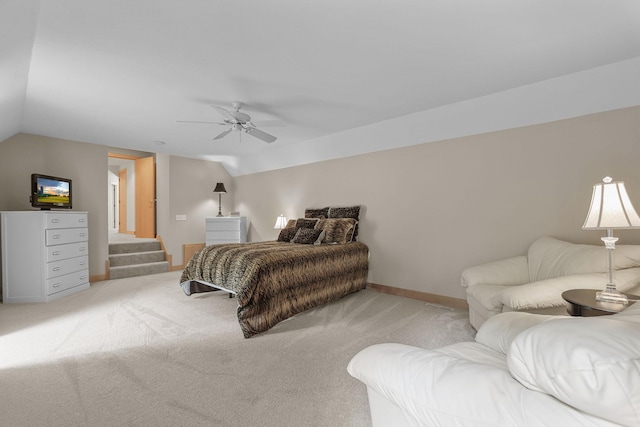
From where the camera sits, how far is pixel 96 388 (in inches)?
74.9

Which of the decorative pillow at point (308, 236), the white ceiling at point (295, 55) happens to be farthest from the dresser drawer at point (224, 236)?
the white ceiling at point (295, 55)

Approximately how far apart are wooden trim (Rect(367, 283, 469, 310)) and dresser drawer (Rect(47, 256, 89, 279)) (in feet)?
14.5

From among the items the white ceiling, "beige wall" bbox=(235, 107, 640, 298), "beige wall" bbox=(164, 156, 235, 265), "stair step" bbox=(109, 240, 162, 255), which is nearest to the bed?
"beige wall" bbox=(235, 107, 640, 298)

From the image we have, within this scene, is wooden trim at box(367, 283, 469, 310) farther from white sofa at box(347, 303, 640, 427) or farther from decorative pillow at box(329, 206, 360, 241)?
white sofa at box(347, 303, 640, 427)

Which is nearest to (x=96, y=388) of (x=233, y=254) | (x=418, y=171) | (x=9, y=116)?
(x=233, y=254)

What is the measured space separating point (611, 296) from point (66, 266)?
598 centimetres

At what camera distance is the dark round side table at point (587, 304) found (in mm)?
1625

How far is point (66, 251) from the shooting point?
4172mm

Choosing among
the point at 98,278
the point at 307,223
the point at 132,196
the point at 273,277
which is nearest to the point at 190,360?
the point at 273,277

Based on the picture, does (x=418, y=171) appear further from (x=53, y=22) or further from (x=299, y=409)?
(x=53, y=22)

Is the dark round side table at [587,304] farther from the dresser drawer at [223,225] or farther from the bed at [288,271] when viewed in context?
the dresser drawer at [223,225]

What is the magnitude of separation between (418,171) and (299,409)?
3.14 meters

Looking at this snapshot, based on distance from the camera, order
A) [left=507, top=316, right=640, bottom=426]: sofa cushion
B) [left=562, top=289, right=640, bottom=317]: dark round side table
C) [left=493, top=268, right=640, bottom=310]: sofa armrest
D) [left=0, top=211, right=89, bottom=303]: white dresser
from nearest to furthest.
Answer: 1. [left=507, top=316, right=640, bottom=426]: sofa cushion
2. [left=562, top=289, right=640, bottom=317]: dark round side table
3. [left=493, top=268, right=640, bottom=310]: sofa armrest
4. [left=0, top=211, right=89, bottom=303]: white dresser

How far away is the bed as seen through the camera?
278cm
